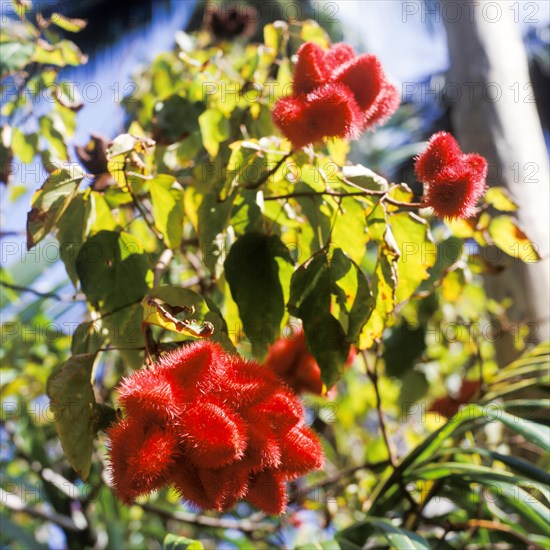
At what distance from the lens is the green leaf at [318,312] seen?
0.98 meters

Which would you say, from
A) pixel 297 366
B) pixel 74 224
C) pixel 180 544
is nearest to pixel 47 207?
pixel 74 224

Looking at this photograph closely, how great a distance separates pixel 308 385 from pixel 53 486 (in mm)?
925

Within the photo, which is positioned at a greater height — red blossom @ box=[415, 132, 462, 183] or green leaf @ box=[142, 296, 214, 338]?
red blossom @ box=[415, 132, 462, 183]

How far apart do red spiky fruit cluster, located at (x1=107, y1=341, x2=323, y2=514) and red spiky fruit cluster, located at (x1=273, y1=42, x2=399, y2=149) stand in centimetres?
31

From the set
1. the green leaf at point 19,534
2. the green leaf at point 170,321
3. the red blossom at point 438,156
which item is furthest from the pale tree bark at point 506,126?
the green leaf at point 19,534

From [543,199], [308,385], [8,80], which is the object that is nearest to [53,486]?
[308,385]

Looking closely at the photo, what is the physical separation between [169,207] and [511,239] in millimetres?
562

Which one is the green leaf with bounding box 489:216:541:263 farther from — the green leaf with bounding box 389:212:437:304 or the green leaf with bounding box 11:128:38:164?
the green leaf with bounding box 11:128:38:164

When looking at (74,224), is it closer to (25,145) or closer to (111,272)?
(111,272)

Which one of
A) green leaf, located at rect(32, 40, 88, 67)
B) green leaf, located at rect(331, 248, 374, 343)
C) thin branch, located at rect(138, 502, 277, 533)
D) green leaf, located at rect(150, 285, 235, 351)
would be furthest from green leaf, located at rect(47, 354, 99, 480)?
green leaf, located at rect(32, 40, 88, 67)

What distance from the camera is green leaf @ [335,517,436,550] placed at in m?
0.98

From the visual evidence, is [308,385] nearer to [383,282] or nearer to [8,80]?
[383,282]

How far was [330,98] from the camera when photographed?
2.96 ft

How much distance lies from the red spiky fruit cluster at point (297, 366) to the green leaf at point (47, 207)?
557mm
